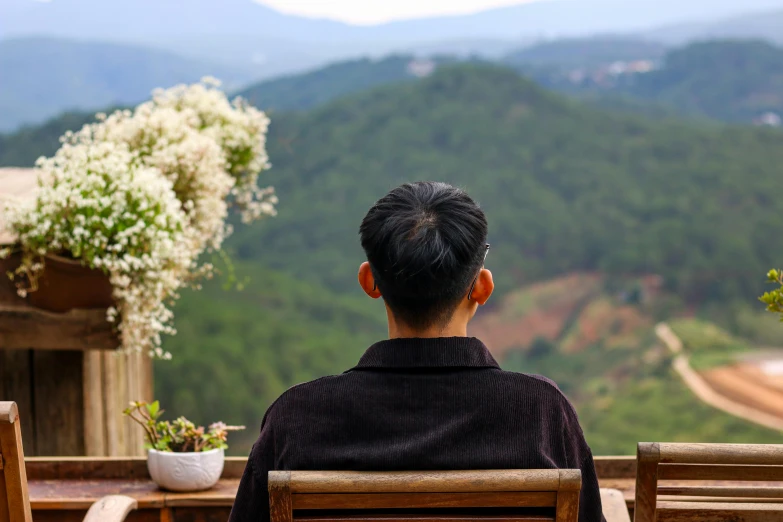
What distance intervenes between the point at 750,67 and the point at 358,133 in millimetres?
15102

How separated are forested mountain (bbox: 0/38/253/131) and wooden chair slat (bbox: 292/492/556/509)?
60.9 ft

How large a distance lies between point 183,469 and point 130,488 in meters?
0.14

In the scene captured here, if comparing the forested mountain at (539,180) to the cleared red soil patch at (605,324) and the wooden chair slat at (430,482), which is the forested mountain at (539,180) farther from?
the wooden chair slat at (430,482)

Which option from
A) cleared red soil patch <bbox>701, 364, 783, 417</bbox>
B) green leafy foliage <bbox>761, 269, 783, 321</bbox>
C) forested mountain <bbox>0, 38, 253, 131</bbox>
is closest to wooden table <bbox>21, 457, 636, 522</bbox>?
green leafy foliage <bbox>761, 269, 783, 321</bbox>

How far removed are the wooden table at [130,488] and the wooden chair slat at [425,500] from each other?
2.99 ft

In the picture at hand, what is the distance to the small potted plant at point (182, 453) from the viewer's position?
5.84ft

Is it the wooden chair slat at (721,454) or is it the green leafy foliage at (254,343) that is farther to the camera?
the green leafy foliage at (254,343)

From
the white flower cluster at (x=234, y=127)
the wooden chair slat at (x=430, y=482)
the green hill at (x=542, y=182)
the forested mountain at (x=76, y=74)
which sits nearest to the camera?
the wooden chair slat at (x=430, y=482)

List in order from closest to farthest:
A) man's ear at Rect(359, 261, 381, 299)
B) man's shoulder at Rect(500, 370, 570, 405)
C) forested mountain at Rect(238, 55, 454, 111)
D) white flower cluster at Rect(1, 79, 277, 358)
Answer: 1. man's shoulder at Rect(500, 370, 570, 405)
2. man's ear at Rect(359, 261, 381, 299)
3. white flower cluster at Rect(1, 79, 277, 358)
4. forested mountain at Rect(238, 55, 454, 111)

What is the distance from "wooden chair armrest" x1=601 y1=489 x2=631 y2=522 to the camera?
1233mm

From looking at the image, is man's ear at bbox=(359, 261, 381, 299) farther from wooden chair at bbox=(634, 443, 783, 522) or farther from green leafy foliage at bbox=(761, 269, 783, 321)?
green leafy foliage at bbox=(761, 269, 783, 321)

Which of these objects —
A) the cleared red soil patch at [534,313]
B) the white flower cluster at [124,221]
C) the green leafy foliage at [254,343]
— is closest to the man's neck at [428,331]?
the white flower cluster at [124,221]

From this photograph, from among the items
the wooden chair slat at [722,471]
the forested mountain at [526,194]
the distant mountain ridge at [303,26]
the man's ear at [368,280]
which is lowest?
the forested mountain at [526,194]

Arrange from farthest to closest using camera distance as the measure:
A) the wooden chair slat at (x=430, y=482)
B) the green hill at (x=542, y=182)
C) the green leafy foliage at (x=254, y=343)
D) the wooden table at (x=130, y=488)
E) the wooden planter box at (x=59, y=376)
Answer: the green hill at (x=542, y=182) < the green leafy foliage at (x=254, y=343) < the wooden planter box at (x=59, y=376) < the wooden table at (x=130, y=488) < the wooden chair slat at (x=430, y=482)
